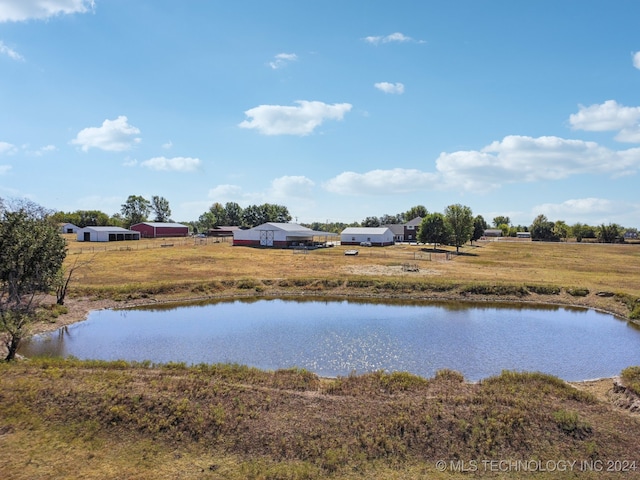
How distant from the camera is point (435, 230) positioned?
90938 mm

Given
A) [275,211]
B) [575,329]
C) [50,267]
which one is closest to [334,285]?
[575,329]

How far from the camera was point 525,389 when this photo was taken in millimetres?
16109

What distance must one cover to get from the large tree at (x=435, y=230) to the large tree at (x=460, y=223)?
2050 mm

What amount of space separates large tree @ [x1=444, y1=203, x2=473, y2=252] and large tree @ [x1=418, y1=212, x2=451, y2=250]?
80.7 inches

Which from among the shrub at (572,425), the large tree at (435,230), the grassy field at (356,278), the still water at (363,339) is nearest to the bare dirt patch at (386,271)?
the grassy field at (356,278)

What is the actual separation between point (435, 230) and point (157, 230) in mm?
75360

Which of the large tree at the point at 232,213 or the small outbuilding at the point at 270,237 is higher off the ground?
the large tree at the point at 232,213

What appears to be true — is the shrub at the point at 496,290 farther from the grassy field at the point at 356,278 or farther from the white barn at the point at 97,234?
the white barn at the point at 97,234

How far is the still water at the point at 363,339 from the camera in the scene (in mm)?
21344

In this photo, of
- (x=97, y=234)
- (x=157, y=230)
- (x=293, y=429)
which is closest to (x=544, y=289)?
(x=293, y=429)

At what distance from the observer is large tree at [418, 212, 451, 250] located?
89.5 m

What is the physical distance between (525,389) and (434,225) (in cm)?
7775

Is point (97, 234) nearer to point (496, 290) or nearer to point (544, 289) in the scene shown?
point (496, 290)

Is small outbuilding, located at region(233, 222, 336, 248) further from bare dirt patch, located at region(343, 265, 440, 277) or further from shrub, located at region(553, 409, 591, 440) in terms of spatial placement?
shrub, located at region(553, 409, 591, 440)
